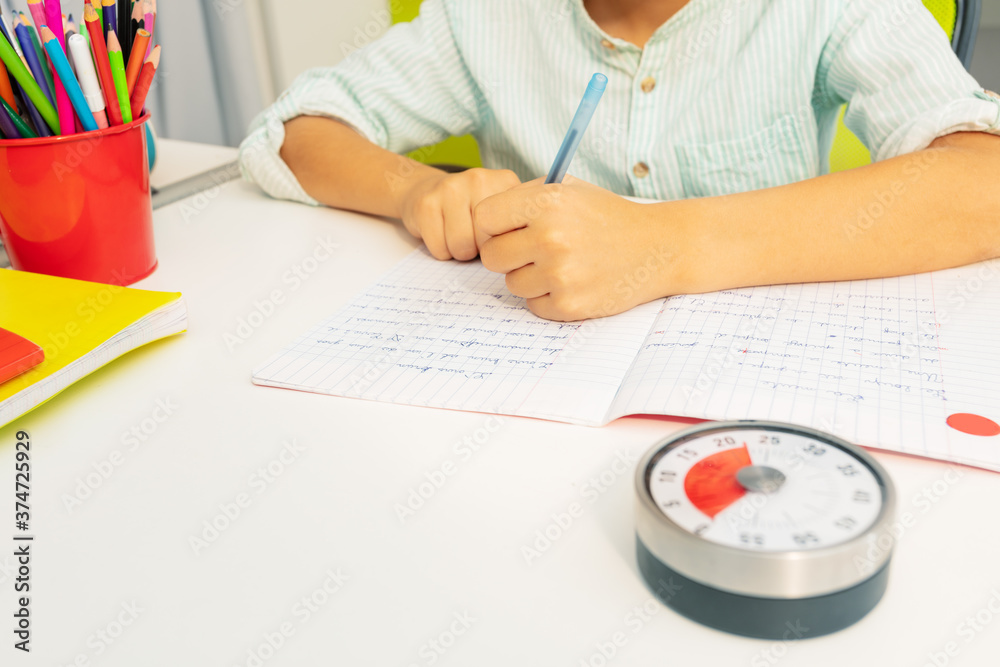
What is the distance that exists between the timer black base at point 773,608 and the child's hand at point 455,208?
0.40 meters

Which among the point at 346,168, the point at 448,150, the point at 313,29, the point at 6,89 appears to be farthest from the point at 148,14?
the point at 313,29

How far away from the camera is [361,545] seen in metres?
0.36

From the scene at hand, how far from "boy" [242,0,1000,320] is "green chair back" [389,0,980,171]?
0.35ft

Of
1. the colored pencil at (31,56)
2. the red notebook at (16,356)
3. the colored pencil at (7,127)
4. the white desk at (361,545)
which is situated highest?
the colored pencil at (31,56)

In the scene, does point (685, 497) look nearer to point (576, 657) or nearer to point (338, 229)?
point (576, 657)

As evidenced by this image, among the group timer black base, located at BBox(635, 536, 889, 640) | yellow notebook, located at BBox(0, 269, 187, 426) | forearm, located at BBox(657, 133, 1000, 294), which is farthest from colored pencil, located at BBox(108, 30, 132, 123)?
timer black base, located at BBox(635, 536, 889, 640)

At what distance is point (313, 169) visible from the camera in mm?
819

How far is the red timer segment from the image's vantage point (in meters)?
0.31

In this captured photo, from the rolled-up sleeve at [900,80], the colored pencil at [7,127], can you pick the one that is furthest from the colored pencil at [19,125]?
the rolled-up sleeve at [900,80]

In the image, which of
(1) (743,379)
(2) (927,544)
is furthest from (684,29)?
(2) (927,544)

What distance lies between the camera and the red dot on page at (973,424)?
401mm

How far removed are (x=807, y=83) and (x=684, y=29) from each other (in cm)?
14

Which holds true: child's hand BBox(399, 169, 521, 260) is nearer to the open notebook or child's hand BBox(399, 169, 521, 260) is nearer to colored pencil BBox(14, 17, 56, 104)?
the open notebook

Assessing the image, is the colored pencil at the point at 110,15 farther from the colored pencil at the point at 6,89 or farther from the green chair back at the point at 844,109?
the green chair back at the point at 844,109
